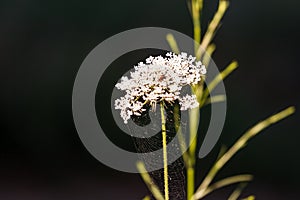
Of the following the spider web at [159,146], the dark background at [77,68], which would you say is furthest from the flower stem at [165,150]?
the dark background at [77,68]

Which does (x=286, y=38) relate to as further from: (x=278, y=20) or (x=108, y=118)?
(x=108, y=118)

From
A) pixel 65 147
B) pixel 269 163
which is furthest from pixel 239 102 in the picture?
pixel 65 147

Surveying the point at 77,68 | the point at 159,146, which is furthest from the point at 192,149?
the point at 77,68

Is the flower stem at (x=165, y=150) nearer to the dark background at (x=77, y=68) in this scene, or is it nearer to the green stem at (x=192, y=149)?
the green stem at (x=192, y=149)

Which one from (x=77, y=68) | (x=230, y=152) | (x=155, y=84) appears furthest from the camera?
(x=77, y=68)

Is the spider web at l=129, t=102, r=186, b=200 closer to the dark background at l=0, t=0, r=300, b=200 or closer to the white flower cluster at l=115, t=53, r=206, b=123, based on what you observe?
the white flower cluster at l=115, t=53, r=206, b=123

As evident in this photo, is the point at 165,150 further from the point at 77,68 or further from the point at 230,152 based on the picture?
the point at 77,68
